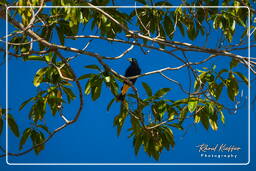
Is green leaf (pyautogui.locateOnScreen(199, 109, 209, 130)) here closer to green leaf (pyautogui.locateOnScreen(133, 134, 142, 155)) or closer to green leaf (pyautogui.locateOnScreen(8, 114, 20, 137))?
green leaf (pyautogui.locateOnScreen(133, 134, 142, 155))

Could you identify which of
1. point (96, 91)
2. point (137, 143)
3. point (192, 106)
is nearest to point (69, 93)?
point (96, 91)

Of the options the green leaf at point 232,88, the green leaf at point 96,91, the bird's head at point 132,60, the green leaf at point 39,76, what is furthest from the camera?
the bird's head at point 132,60

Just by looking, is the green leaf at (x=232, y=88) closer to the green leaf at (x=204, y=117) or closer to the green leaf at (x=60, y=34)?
the green leaf at (x=204, y=117)

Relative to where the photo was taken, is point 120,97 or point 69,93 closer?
point 120,97

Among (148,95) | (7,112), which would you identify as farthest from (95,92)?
(7,112)

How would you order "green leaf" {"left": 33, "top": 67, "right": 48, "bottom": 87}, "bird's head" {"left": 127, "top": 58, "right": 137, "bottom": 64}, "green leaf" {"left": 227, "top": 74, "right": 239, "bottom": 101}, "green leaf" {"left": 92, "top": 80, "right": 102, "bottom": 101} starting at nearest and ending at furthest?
1. "green leaf" {"left": 92, "top": 80, "right": 102, "bottom": 101}
2. "green leaf" {"left": 227, "top": 74, "right": 239, "bottom": 101}
3. "green leaf" {"left": 33, "top": 67, "right": 48, "bottom": 87}
4. "bird's head" {"left": 127, "top": 58, "right": 137, "bottom": 64}

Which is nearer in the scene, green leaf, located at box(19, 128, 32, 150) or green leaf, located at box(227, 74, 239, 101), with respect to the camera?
green leaf, located at box(227, 74, 239, 101)

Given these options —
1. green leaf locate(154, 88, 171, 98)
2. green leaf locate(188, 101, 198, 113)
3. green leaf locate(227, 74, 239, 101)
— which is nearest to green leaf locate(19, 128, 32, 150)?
green leaf locate(154, 88, 171, 98)

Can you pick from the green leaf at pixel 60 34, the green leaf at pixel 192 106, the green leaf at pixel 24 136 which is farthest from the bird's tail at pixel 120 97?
the green leaf at pixel 24 136

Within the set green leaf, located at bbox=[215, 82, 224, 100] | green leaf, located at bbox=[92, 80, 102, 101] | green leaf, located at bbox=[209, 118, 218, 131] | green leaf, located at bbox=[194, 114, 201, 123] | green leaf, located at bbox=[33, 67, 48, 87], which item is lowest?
green leaf, located at bbox=[209, 118, 218, 131]

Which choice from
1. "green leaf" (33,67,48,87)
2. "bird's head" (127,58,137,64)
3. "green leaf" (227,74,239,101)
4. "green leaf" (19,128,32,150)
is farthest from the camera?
"bird's head" (127,58,137,64)

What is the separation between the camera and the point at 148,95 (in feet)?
9.61

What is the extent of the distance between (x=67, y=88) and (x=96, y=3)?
71 cm

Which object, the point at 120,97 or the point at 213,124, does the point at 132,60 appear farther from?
the point at 213,124
